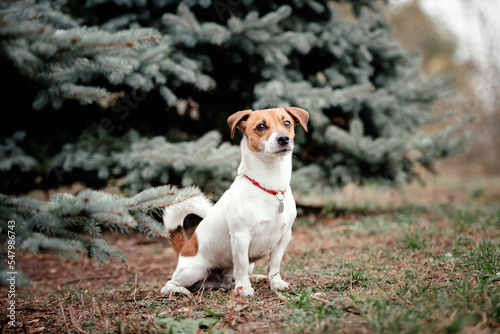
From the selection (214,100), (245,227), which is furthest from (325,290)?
(214,100)

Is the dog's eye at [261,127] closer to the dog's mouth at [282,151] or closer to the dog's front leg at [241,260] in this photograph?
the dog's mouth at [282,151]

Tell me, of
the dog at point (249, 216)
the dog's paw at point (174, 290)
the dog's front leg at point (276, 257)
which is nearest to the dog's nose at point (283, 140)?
the dog at point (249, 216)

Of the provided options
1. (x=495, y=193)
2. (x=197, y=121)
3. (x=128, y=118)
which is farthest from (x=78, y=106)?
(x=495, y=193)

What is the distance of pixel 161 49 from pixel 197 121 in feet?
5.59

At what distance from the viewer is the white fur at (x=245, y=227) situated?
2.53 m

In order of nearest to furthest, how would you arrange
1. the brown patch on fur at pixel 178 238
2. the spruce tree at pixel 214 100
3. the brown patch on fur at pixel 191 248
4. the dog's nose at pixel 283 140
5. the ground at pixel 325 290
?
the ground at pixel 325 290 < the dog's nose at pixel 283 140 < the brown patch on fur at pixel 191 248 < the brown patch on fur at pixel 178 238 < the spruce tree at pixel 214 100

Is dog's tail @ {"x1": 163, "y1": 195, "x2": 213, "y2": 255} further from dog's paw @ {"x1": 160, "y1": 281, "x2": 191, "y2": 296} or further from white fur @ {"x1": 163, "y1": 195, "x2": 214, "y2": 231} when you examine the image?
dog's paw @ {"x1": 160, "y1": 281, "x2": 191, "y2": 296}

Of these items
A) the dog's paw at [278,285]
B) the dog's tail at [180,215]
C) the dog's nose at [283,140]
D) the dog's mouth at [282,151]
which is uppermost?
the dog's nose at [283,140]

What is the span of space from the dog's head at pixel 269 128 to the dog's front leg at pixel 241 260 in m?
0.63

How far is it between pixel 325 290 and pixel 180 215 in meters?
1.26

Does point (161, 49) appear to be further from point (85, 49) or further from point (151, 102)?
point (85, 49)

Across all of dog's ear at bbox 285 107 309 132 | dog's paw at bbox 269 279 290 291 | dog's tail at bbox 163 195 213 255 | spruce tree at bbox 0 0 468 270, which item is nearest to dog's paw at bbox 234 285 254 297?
dog's paw at bbox 269 279 290 291

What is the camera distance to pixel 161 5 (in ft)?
14.8

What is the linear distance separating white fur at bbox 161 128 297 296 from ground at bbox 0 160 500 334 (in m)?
0.17
